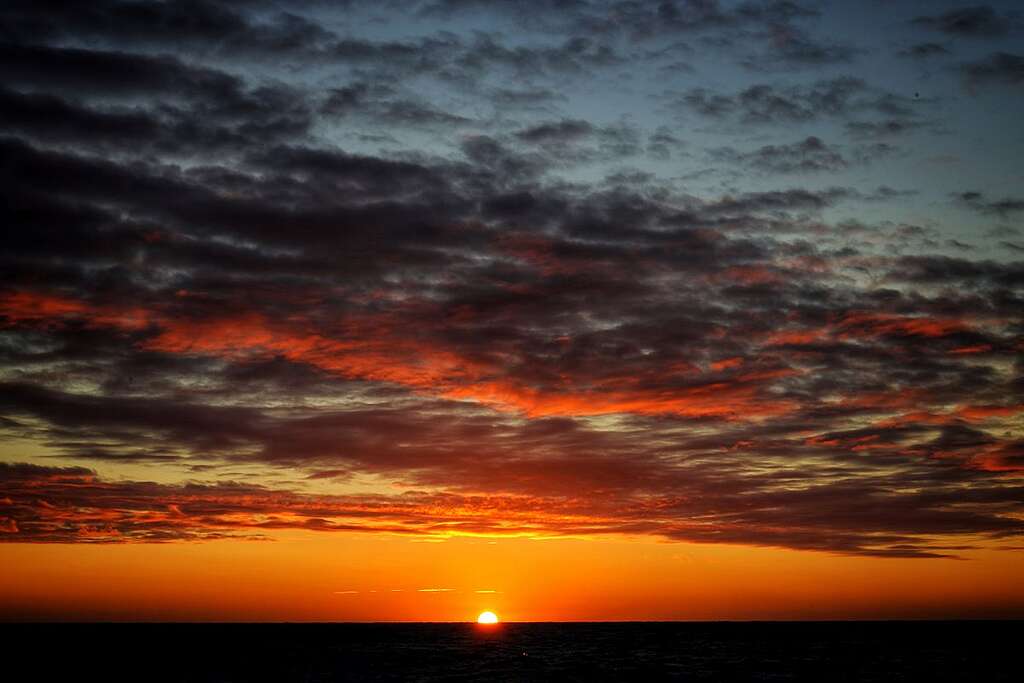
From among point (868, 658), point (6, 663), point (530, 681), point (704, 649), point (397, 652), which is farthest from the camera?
point (704, 649)

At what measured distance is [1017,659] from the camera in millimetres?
119812

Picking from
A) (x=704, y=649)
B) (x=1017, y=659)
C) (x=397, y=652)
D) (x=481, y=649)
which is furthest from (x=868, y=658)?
(x=397, y=652)

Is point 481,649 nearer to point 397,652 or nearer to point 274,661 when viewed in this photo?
point 397,652

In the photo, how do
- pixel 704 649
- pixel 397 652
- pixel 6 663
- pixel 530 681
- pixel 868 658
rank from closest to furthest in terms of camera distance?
1. pixel 530 681
2. pixel 6 663
3. pixel 868 658
4. pixel 397 652
5. pixel 704 649

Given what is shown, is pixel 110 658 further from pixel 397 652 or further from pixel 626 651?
pixel 626 651

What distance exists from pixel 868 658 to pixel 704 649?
92.0 ft

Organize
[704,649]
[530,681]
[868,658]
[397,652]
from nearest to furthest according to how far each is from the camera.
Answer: [530,681] → [868,658] → [397,652] → [704,649]

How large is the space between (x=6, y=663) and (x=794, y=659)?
9517cm

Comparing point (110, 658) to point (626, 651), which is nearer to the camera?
point (110, 658)

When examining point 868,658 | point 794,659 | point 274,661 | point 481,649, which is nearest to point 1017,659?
point 868,658

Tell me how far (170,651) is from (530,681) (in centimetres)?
8369

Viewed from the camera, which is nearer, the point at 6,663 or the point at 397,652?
the point at 6,663

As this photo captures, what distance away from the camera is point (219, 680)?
8562 centimetres

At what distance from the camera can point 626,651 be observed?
134 metres
